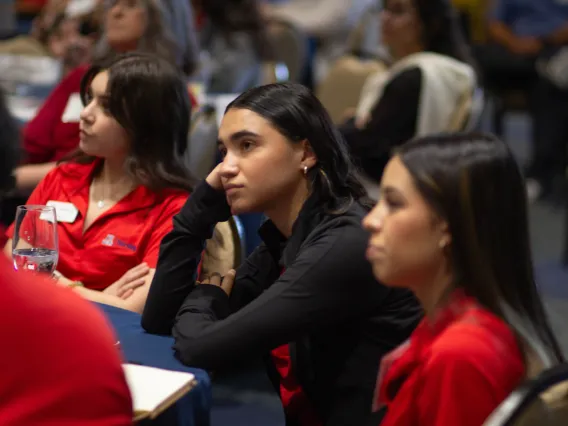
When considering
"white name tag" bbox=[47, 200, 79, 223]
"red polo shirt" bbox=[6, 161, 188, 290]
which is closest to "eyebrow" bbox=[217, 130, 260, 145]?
"red polo shirt" bbox=[6, 161, 188, 290]

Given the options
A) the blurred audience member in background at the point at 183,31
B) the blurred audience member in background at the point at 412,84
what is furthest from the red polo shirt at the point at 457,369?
the blurred audience member in background at the point at 183,31

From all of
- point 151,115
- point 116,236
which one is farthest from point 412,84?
point 116,236

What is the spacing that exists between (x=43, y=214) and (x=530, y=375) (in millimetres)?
1125

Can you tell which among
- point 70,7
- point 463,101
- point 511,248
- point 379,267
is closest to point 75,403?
point 379,267

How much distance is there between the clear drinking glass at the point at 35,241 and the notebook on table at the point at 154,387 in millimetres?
430

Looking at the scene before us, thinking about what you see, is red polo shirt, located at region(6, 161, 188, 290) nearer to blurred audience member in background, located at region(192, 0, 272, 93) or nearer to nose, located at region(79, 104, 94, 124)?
nose, located at region(79, 104, 94, 124)

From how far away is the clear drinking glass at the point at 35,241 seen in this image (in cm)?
202

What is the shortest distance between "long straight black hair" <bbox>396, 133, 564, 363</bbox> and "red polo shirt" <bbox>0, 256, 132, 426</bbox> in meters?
0.59

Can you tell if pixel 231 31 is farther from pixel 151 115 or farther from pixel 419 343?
pixel 419 343

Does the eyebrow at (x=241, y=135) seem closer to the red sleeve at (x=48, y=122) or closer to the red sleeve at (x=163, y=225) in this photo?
the red sleeve at (x=163, y=225)

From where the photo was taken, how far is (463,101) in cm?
430

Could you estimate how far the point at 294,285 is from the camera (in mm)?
1827

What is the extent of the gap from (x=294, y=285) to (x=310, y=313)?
62 mm

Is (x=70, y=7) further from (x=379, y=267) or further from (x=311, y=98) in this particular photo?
(x=379, y=267)
